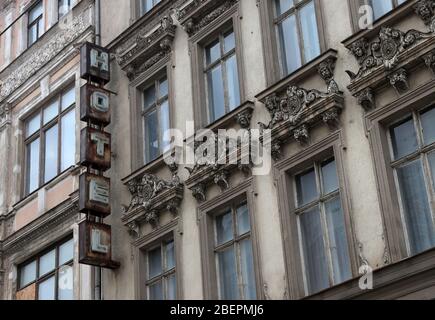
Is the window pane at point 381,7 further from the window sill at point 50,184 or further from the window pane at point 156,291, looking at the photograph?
the window sill at point 50,184

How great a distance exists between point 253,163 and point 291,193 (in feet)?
3.64

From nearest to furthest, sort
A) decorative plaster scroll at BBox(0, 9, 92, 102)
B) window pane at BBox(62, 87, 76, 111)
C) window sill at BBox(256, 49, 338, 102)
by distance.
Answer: window sill at BBox(256, 49, 338, 102) → window pane at BBox(62, 87, 76, 111) → decorative plaster scroll at BBox(0, 9, 92, 102)

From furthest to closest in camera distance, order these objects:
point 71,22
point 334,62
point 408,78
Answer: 1. point 71,22
2. point 334,62
3. point 408,78

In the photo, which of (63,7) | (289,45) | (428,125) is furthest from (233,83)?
(63,7)

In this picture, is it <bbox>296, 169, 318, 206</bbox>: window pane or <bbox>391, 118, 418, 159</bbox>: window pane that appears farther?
<bbox>296, 169, 318, 206</bbox>: window pane

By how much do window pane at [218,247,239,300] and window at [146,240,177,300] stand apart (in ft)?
4.36

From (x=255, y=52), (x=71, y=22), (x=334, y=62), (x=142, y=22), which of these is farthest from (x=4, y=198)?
(x=334, y=62)

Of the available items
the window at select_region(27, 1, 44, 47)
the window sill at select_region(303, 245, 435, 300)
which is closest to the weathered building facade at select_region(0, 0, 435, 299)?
the window sill at select_region(303, 245, 435, 300)

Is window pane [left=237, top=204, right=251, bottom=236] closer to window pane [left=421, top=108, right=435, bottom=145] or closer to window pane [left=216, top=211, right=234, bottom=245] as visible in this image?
window pane [left=216, top=211, right=234, bottom=245]

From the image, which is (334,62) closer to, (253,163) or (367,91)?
(367,91)

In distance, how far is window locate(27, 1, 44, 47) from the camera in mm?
27344

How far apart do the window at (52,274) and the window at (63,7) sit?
676 cm

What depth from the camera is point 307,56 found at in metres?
18.0

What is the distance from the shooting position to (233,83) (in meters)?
19.6
